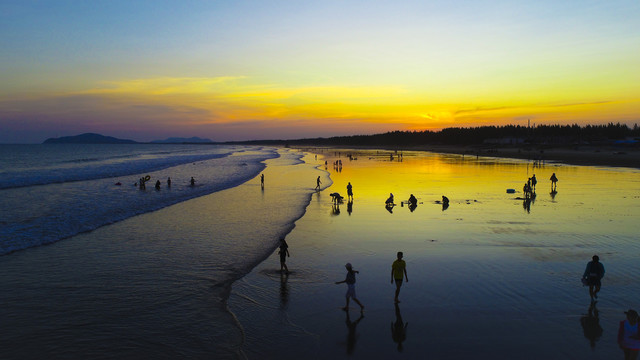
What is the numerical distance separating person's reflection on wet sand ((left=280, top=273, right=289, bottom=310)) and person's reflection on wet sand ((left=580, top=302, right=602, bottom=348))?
7148 millimetres

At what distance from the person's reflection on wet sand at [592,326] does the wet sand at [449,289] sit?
0.04 meters

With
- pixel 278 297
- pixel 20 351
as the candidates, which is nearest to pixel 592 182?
pixel 278 297

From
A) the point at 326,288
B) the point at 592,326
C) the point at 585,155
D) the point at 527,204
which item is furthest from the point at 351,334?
the point at 585,155

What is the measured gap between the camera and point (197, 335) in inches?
372

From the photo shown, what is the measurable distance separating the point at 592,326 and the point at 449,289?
3.52 m

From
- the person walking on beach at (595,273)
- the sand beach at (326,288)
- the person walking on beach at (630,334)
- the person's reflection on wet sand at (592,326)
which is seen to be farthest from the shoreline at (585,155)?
the person walking on beach at (630,334)

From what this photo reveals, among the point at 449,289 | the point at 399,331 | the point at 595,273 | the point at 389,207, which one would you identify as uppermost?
the point at 595,273

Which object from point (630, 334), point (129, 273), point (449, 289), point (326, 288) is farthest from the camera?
point (129, 273)

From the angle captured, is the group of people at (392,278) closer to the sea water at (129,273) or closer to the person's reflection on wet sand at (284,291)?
the person's reflection on wet sand at (284,291)

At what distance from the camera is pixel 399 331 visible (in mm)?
9320

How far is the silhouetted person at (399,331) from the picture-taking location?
892 centimetres

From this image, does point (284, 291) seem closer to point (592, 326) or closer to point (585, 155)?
point (592, 326)

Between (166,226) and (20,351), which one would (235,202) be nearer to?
(166,226)

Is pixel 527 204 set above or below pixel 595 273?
below
